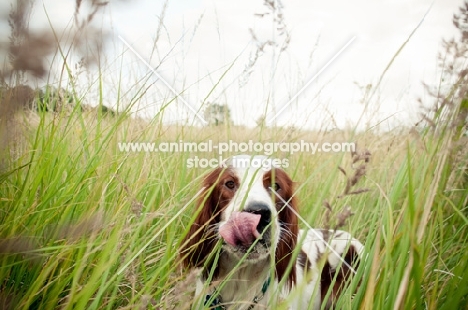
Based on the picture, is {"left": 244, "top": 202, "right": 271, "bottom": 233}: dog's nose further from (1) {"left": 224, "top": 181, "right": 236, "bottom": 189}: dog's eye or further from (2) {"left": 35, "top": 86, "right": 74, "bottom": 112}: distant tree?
(2) {"left": 35, "top": 86, "right": 74, "bottom": 112}: distant tree

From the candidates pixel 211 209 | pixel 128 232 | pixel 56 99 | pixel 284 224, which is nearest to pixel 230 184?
pixel 211 209

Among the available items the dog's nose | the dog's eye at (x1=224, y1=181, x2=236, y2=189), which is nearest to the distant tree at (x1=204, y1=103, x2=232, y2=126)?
the dog's eye at (x1=224, y1=181, x2=236, y2=189)

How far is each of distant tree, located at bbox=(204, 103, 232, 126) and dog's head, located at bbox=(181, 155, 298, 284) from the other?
0.45m

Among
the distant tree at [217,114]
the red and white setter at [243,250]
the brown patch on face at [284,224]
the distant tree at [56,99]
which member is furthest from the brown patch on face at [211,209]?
Answer: the distant tree at [56,99]

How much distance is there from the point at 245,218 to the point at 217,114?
107 centimetres

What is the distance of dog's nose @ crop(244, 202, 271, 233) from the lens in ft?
4.92

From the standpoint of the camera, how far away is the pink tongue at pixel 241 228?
4.62 feet

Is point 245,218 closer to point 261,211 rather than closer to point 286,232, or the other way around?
point 261,211

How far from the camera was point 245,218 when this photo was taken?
4.65 ft

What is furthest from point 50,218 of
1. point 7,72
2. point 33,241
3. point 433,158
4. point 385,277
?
point 433,158

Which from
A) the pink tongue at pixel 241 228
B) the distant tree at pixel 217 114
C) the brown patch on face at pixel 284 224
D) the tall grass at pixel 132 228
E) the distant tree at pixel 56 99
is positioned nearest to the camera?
the tall grass at pixel 132 228

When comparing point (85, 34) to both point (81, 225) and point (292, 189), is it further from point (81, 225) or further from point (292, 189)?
point (292, 189)

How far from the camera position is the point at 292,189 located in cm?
199

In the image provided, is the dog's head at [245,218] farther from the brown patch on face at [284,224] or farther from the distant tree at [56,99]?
→ the distant tree at [56,99]
